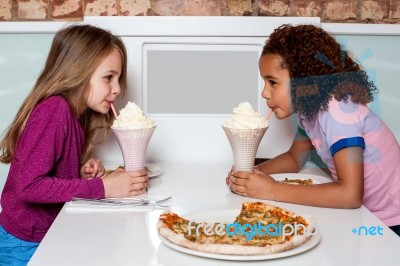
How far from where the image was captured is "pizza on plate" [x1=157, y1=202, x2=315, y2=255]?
932 millimetres

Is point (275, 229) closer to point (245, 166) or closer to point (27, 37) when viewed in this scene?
point (245, 166)

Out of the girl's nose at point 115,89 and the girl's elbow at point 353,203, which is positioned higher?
the girl's nose at point 115,89

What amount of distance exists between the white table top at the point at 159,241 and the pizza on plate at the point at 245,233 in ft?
0.08

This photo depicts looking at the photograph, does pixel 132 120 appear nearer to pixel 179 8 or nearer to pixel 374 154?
pixel 374 154

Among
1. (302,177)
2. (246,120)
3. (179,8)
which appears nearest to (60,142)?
(246,120)

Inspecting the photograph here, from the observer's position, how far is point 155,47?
6.33 ft

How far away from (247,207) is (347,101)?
45 centimetres

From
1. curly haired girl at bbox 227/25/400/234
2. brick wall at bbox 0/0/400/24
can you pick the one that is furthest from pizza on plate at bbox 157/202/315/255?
brick wall at bbox 0/0/400/24

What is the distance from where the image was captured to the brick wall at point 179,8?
6.64 ft

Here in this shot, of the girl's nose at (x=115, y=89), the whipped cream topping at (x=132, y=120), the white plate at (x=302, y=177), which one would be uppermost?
the girl's nose at (x=115, y=89)

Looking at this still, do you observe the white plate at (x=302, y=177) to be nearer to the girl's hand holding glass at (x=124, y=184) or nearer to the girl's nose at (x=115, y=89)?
the girl's hand holding glass at (x=124, y=184)

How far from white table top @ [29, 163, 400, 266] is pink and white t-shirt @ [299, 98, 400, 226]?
0.28m

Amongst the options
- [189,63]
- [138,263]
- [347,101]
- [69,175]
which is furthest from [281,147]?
[138,263]

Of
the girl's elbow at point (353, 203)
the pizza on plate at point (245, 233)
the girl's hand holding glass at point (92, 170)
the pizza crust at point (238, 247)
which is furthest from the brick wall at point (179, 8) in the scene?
the pizza crust at point (238, 247)
